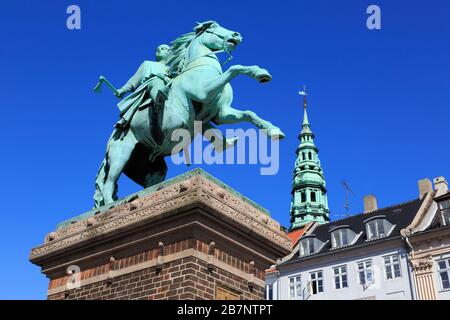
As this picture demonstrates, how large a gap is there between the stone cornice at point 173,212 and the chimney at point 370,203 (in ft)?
139

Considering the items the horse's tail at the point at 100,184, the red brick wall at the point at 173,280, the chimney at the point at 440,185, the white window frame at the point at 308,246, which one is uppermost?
the chimney at the point at 440,185

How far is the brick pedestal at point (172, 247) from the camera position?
39.3ft

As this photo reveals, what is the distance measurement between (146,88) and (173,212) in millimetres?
4489

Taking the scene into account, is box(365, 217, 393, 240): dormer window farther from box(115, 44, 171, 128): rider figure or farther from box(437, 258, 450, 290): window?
box(115, 44, 171, 128): rider figure

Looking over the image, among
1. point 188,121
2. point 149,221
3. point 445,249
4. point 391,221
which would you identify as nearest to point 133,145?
point 188,121

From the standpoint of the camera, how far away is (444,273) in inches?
1619

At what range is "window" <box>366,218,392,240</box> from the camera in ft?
152

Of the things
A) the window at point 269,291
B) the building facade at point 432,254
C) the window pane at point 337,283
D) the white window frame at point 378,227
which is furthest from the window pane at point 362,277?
the window at point 269,291

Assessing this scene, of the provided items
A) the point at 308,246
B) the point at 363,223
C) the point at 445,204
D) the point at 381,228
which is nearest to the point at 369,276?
the point at 381,228

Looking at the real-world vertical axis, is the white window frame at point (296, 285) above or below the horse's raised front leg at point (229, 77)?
above

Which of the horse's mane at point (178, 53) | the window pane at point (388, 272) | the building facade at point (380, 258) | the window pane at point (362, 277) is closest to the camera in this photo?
the horse's mane at point (178, 53)


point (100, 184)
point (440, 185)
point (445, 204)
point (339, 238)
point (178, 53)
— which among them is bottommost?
point (100, 184)

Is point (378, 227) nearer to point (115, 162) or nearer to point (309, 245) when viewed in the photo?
point (309, 245)

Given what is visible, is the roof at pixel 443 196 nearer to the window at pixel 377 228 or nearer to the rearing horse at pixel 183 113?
the window at pixel 377 228
